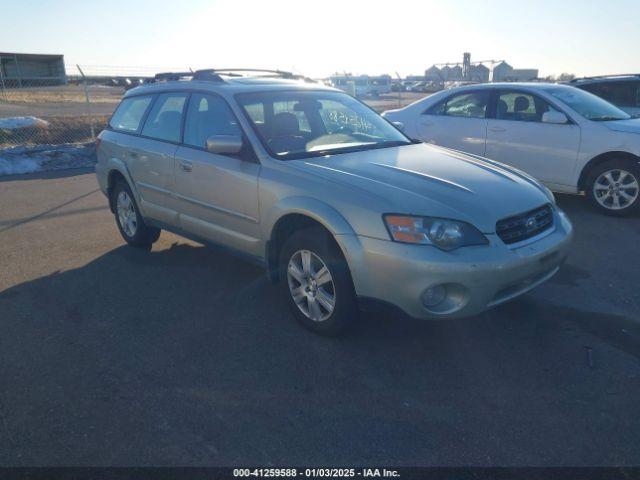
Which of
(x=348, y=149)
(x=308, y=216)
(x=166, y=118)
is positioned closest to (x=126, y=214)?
(x=166, y=118)

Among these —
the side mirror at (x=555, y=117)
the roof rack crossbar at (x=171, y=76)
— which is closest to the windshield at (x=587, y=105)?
the side mirror at (x=555, y=117)

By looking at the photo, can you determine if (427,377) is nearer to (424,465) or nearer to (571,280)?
(424,465)

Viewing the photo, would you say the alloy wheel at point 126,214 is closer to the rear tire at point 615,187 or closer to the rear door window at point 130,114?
the rear door window at point 130,114

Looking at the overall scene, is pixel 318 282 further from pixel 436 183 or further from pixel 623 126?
pixel 623 126

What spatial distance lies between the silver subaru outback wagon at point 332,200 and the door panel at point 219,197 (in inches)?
0.5

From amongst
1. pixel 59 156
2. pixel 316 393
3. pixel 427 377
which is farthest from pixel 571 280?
pixel 59 156

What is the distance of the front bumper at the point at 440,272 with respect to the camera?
3.13m

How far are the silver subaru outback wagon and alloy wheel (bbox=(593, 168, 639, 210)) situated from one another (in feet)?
9.42

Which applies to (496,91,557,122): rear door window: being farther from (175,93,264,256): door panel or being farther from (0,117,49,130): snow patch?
(0,117,49,130): snow patch

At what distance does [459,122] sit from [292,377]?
215 inches

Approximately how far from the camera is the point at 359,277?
3352 mm

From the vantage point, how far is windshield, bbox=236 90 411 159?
13.8 feet

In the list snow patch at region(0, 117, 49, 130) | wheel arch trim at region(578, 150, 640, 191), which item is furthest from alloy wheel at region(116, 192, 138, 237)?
snow patch at region(0, 117, 49, 130)

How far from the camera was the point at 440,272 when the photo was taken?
10.2ft
